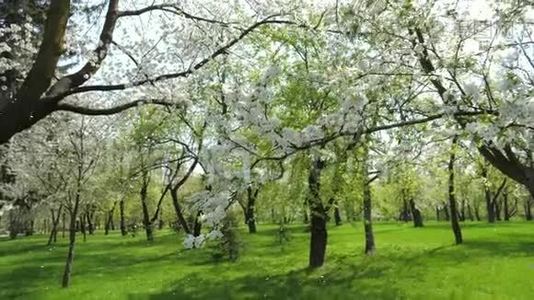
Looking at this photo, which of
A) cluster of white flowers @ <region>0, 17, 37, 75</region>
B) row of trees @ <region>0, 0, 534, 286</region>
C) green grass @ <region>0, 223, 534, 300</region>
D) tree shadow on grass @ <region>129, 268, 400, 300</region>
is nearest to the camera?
row of trees @ <region>0, 0, 534, 286</region>

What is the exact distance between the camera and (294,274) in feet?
71.1

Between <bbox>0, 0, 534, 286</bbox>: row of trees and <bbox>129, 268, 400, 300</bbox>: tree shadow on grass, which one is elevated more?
<bbox>0, 0, 534, 286</bbox>: row of trees

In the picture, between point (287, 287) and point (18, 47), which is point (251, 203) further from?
point (287, 287)

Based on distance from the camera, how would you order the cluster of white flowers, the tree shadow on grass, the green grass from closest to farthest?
the cluster of white flowers, the tree shadow on grass, the green grass

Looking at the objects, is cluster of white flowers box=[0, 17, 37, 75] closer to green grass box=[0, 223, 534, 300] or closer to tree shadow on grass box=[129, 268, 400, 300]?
green grass box=[0, 223, 534, 300]

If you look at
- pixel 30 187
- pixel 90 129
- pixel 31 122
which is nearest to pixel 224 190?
pixel 31 122

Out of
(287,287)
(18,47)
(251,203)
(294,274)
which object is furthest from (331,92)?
(294,274)

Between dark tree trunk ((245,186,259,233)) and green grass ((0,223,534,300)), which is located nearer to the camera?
dark tree trunk ((245,186,259,233))

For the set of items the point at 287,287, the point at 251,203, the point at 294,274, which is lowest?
the point at 287,287

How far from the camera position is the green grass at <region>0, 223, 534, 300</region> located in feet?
58.3

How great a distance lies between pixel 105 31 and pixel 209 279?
1488 centimetres

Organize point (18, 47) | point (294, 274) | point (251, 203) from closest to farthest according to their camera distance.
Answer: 1. point (251, 203)
2. point (18, 47)
3. point (294, 274)

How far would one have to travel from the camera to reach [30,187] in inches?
1228

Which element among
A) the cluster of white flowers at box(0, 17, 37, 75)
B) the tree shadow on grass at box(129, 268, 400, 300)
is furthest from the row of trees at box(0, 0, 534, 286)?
the tree shadow on grass at box(129, 268, 400, 300)
